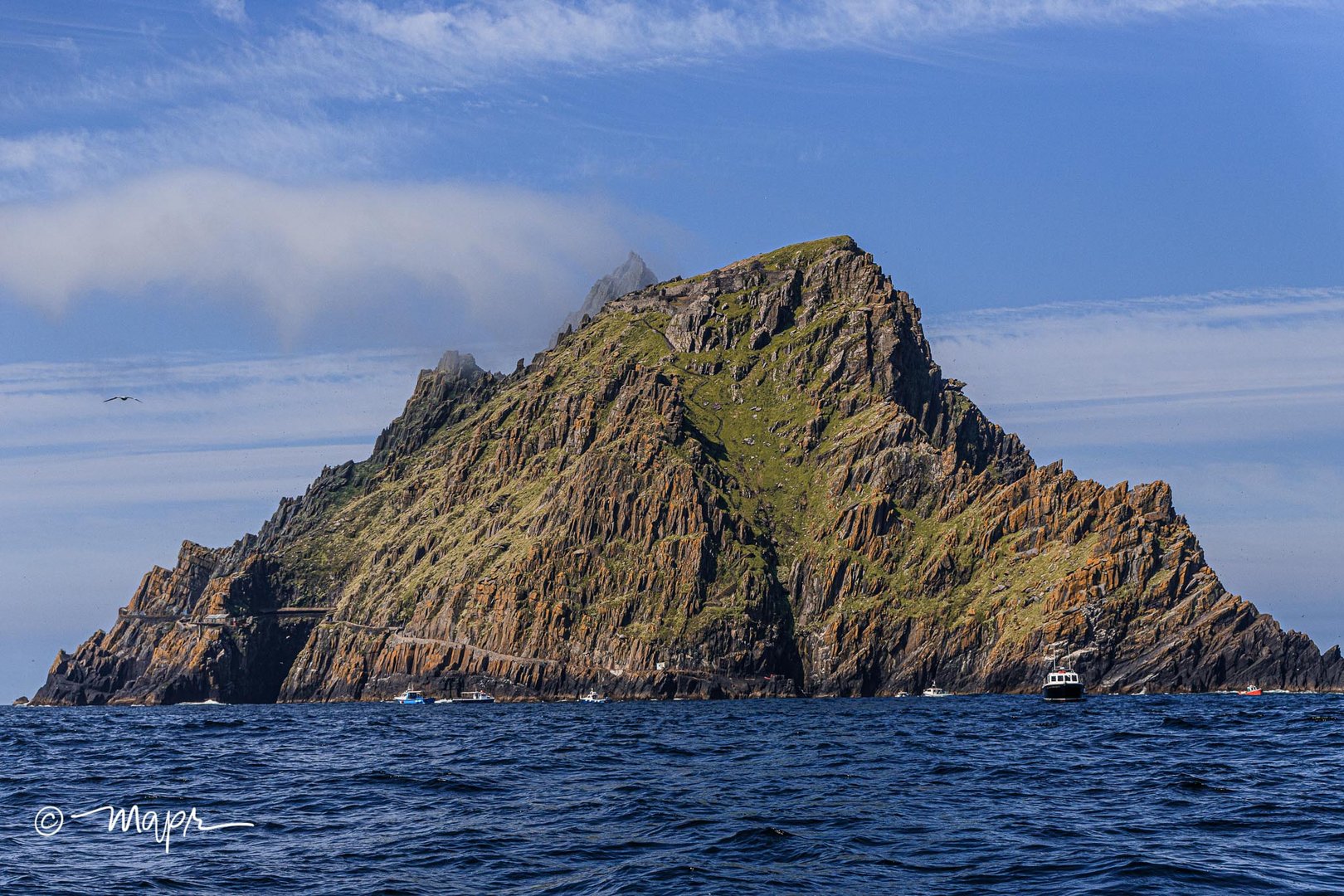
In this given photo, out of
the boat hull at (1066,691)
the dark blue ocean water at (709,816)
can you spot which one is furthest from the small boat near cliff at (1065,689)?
the dark blue ocean water at (709,816)

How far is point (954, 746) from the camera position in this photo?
8481cm

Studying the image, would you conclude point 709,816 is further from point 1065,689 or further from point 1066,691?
point 1066,691

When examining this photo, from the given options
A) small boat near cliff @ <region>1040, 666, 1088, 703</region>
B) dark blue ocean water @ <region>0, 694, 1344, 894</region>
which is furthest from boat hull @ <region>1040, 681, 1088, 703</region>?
dark blue ocean water @ <region>0, 694, 1344, 894</region>

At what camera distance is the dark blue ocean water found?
37.4 meters

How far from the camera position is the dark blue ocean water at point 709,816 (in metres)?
37.4

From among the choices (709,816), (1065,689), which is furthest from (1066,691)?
(709,816)

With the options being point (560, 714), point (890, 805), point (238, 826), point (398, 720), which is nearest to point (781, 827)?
point (890, 805)

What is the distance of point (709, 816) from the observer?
51.0 metres

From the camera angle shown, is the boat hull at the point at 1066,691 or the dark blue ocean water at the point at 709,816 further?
the boat hull at the point at 1066,691

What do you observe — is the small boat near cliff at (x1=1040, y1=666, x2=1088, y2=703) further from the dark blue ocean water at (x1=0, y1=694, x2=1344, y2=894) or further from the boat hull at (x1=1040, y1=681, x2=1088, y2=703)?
the dark blue ocean water at (x1=0, y1=694, x2=1344, y2=894)

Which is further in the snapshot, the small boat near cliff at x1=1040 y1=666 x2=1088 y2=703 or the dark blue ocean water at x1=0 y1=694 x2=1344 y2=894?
the small boat near cliff at x1=1040 y1=666 x2=1088 y2=703

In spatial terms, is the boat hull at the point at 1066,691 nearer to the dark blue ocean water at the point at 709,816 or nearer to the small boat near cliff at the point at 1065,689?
the small boat near cliff at the point at 1065,689

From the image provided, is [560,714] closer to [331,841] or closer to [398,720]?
[398,720]

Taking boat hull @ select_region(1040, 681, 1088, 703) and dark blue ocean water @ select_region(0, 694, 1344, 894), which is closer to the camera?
dark blue ocean water @ select_region(0, 694, 1344, 894)
